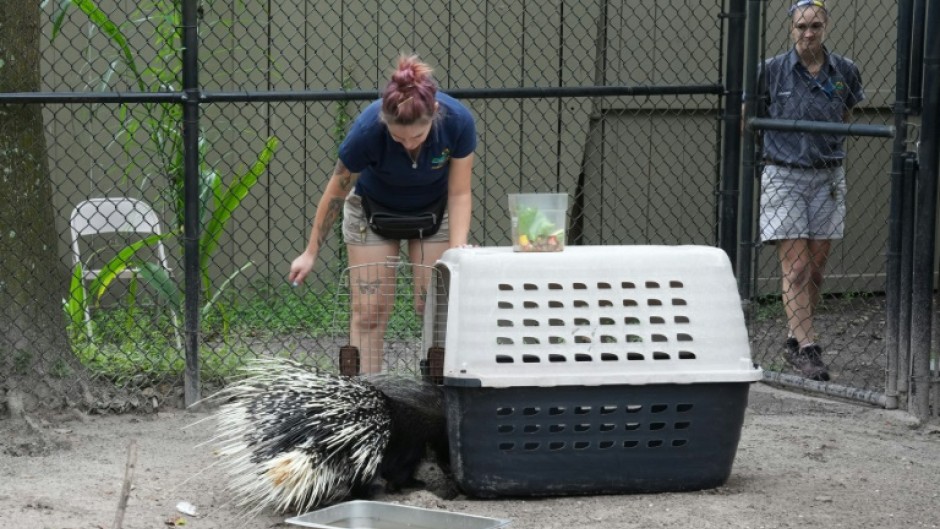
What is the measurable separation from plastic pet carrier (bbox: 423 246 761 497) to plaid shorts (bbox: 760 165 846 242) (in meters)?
2.22

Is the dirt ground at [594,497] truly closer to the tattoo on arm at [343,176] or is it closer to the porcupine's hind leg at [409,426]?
the porcupine's hind leg at [409,426]

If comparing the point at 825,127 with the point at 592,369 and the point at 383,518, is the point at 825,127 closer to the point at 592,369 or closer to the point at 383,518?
the point at 592,369

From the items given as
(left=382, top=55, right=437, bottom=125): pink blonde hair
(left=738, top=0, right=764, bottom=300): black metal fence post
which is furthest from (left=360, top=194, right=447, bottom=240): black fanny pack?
(left=738, top=0, right=764, bottom=300): black metal fence post

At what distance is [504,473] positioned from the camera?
390cm

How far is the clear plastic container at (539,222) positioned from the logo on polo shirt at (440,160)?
1.56 ft

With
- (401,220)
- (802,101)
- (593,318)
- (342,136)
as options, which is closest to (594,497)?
(593,318)

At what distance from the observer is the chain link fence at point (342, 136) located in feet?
21.5

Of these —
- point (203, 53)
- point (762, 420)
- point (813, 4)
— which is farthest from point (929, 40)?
point (203, 53)

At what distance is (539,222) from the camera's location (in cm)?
400

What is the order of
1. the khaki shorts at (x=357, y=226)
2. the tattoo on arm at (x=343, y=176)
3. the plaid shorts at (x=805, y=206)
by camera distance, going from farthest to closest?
the plaid shorts at (x=805, y=206) < the khaki shorts at (x=357, y=226) < the tattoo on arm at (x=343, y=176)

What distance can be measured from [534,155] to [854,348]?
2248mm

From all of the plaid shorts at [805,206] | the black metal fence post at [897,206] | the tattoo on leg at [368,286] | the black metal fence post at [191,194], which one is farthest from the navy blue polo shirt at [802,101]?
the black metal fence post at [191,194]

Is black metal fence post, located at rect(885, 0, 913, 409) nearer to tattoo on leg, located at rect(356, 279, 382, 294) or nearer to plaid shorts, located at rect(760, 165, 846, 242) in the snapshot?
plaid shorts, located at rect(760, 165, 846, 242)

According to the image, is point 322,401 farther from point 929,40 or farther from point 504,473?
point 929,40
